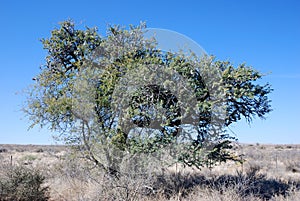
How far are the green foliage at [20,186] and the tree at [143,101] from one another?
175cm

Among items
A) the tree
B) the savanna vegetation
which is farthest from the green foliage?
the tree

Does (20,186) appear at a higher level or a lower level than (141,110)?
lower

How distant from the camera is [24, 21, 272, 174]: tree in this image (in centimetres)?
992

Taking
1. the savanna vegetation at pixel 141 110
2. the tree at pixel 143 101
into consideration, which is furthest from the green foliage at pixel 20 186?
the tree at pixel 143 101

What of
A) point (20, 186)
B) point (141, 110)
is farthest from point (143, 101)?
point (20, 186)

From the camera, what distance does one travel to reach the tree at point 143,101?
992 cm

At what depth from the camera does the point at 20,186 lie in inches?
403

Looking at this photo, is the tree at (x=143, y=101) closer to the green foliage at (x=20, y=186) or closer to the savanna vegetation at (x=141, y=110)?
the savanna vegetation at (x=141, y=110)

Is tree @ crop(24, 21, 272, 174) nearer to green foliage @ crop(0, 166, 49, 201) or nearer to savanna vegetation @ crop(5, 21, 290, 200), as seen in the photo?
savanna vegetation @ crop(5, 21, 290, 200)

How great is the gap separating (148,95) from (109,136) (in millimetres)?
1801

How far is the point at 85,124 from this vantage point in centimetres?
1027

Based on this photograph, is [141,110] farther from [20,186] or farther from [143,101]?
[20,186]

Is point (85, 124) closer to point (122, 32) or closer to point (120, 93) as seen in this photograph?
point (120, 93)

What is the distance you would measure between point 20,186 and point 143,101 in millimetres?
4811
